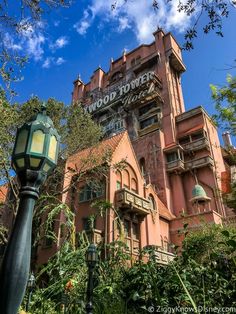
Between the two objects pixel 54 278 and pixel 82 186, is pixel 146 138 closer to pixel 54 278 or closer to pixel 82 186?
pixel 82 186

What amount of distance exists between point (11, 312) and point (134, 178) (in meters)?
21.3

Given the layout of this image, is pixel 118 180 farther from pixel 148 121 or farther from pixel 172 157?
pixel 148 121

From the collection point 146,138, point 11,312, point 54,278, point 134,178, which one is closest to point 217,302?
point 11,312

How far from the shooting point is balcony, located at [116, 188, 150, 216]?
19.7 meters

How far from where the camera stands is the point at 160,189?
30422 mm

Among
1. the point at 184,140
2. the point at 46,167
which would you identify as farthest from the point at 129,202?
the point at 46,167

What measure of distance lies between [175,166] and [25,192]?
28.5m

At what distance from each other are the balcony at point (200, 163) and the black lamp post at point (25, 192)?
91.3 ft

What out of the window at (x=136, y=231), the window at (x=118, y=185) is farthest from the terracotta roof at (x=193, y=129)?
the window at (x=136, y=231)

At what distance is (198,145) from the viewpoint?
103 ft

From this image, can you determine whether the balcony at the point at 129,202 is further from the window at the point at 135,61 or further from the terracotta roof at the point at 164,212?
the window at the point at 135,61

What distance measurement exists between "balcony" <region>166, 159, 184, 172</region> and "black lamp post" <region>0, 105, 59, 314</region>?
90.5 feet

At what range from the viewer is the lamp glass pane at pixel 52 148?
3550 millimetres

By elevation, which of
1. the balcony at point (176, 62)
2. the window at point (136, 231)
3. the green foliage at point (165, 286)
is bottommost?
the green foliage at point (165, 286)
